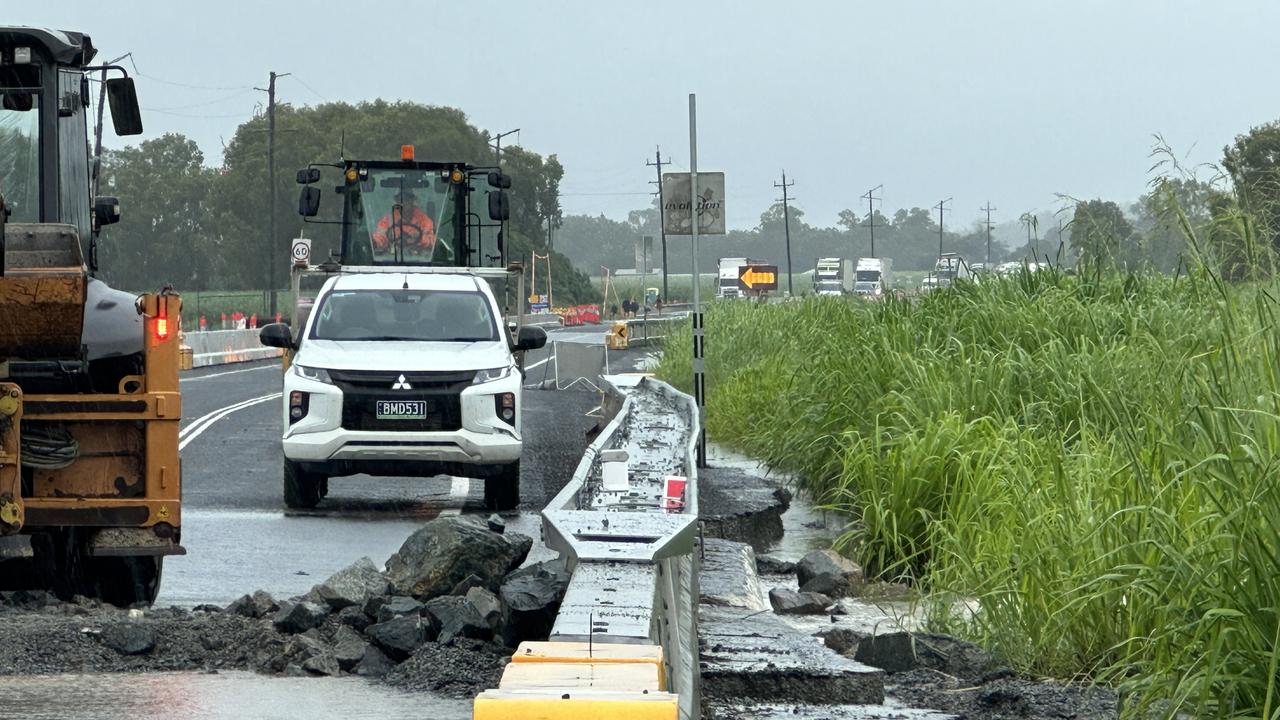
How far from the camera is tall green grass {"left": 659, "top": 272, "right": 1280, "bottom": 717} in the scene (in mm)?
6039

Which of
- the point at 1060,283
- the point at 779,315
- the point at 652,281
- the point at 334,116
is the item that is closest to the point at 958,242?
the point at 652,281

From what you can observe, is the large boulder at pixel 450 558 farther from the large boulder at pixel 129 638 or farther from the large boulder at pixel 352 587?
the large boulder at pixel 129 638

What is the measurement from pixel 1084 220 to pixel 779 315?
17.0 meters

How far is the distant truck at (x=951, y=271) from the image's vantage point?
56.8ft

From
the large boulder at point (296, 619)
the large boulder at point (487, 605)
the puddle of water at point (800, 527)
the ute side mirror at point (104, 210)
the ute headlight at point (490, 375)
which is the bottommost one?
the puddle of water at point (800, 527)

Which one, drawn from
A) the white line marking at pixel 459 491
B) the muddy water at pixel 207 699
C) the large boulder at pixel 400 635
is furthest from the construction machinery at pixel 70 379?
the white line marking at pixel 459 491

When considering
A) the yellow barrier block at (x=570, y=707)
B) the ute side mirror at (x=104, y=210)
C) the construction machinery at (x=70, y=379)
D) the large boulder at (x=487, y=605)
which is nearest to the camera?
the yellow barrier block at (x=570, y=707)

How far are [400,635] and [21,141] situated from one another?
3414mm

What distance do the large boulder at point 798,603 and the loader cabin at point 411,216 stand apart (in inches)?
612

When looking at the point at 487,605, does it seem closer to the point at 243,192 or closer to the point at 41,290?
the point at 41,290

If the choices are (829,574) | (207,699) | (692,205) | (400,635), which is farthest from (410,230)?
(207,699)

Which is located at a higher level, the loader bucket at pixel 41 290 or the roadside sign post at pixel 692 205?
the roadside sign post at pixel 692 205

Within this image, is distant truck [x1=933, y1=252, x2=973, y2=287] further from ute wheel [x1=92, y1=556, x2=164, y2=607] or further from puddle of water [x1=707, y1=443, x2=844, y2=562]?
ute wheel [x1=92, y1=556, x2=164, y2=607]

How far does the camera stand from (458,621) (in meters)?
8.00
